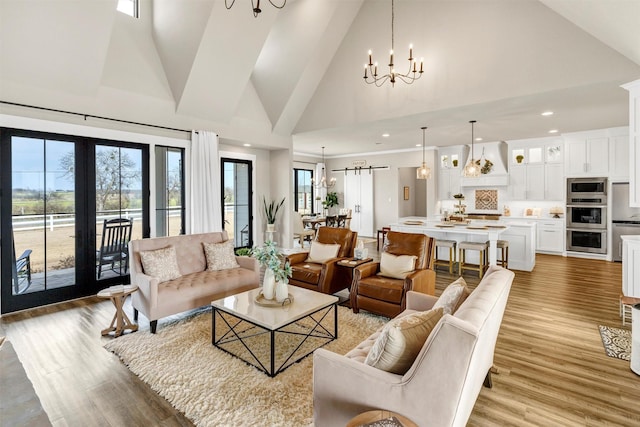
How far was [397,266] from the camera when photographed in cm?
391

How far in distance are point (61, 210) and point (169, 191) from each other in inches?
59.8

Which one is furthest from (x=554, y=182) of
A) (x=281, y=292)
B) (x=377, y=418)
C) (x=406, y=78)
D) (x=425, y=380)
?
(x=377, y=418)

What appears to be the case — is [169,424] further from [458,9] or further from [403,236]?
[458,9]

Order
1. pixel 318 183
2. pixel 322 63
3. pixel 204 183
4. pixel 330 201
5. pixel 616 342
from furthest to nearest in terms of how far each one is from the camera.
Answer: pixel 318 183 < pixel 330 201 < pixel 322 63 < pixel 204 183 < pixel 616 342

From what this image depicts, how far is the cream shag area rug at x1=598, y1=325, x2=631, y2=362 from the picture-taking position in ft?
9.77

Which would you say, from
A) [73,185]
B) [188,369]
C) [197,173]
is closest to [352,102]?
→ [197,173]

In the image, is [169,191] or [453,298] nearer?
[453,298]

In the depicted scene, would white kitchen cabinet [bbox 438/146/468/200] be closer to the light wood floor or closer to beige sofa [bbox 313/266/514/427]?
the light wood floor

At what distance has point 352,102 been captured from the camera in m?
6.01

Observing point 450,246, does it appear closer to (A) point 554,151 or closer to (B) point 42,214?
(A) point 554,151

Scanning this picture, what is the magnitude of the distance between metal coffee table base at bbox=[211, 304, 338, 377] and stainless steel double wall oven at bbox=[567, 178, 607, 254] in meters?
6.92

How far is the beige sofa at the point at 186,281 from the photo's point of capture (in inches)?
135

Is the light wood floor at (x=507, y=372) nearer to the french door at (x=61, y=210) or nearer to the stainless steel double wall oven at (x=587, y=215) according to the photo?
the french door at (x=61, y=210)

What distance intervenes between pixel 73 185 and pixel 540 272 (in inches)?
312
